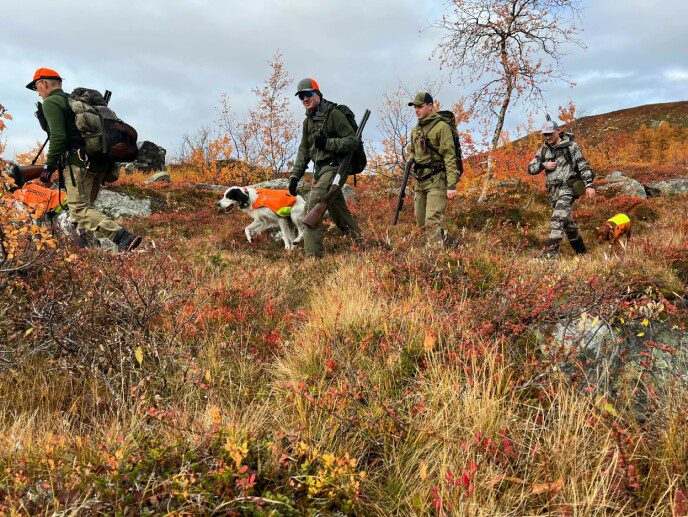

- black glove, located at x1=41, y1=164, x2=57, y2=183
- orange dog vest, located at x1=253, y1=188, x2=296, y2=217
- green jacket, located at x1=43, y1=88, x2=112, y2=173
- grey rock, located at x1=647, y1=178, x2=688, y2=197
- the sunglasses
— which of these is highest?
the sunglasses

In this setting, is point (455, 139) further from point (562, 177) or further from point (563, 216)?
point (563, 216)

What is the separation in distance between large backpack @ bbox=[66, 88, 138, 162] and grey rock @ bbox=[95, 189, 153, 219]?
5331 mm

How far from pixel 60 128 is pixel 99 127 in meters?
0.46

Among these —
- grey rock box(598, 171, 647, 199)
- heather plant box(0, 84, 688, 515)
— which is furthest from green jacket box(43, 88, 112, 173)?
grey rock box(598, 171, 647, 199)

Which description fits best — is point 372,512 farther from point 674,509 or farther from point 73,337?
point 73,337

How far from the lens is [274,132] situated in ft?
55.5

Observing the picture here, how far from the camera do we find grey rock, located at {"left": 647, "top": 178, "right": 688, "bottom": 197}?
1291 centimetres

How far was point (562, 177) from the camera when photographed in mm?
6449

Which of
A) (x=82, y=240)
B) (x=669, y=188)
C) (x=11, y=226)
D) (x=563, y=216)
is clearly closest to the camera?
(x=11, y=226)

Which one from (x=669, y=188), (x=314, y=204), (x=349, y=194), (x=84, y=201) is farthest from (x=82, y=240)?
(x=669, y=188)

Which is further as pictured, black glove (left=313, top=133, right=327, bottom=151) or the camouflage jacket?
the camouflage jacket

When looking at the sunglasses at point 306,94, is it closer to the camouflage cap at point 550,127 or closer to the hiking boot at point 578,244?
the camouflage cap at point 550,127

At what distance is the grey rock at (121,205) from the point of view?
33.6ft

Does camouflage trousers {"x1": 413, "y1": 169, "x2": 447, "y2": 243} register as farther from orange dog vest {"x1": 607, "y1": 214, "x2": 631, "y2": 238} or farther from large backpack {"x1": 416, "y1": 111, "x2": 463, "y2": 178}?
orange dog vest {"x1": 607, "y1": 214, "x2": 631, "y2": 238}
